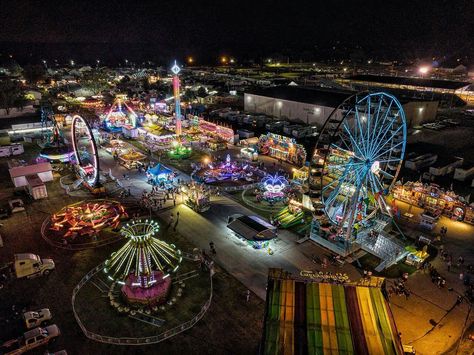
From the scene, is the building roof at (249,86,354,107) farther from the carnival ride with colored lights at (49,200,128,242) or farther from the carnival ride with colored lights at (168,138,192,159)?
the carnival ride with colored lights at (49,200,128,242)

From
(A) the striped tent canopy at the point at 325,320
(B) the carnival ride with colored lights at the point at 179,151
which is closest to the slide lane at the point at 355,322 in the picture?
(A) the striped tent canopy at the point at 325,320

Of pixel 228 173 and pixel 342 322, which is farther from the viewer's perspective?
pixel 228 173

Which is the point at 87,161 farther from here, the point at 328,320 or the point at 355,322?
the point at 355,322

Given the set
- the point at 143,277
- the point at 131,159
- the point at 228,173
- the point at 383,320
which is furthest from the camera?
the point at 131,159

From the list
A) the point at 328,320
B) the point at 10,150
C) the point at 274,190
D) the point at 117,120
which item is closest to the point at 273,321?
the point at 328,320

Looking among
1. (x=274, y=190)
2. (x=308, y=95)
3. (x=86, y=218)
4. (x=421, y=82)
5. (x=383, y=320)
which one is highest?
(x=421, y=82)

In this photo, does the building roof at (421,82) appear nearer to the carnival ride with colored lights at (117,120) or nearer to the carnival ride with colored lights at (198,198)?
the carnival ride with colored lights at (117,120)
